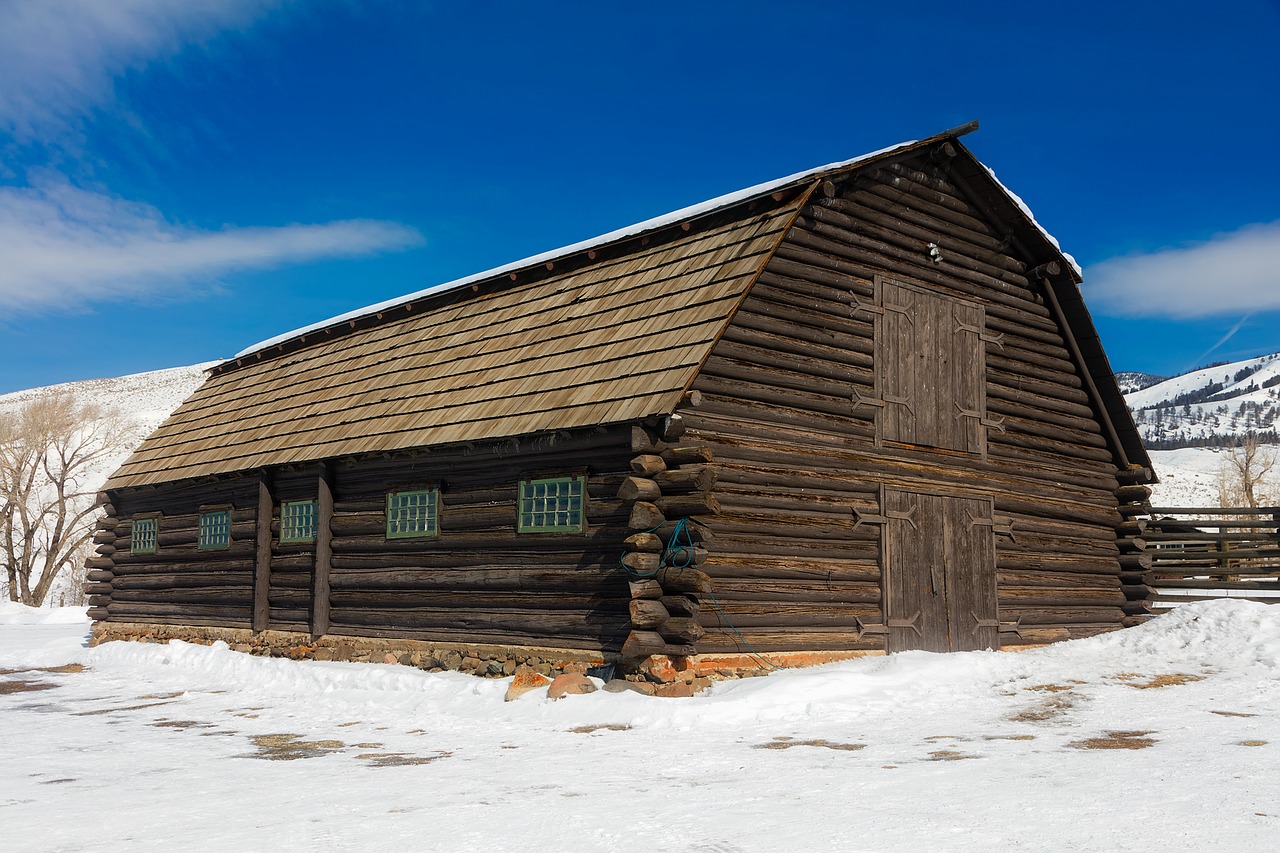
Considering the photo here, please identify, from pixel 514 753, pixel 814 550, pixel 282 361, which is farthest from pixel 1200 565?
pixel 282 361

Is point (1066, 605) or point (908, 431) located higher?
point (908, 431)

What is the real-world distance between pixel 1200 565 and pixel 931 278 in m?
8.47

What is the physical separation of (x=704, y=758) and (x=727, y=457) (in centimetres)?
464

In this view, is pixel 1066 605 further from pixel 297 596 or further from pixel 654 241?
pixel 297 596

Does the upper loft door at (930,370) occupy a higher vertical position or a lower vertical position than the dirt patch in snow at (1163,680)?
higher

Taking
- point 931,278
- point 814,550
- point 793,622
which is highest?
point 931,278

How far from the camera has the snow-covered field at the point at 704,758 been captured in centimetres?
626

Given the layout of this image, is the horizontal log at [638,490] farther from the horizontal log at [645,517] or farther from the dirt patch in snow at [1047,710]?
the dirt patch in snow at [1047,710]

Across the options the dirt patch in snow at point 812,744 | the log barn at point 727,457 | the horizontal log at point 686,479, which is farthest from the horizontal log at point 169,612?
the dirt patch in snow at point 812,744

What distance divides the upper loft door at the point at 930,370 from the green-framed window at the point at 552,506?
13.4ft

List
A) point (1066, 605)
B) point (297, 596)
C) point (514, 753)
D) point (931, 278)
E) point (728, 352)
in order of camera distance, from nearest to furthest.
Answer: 1. point (514, 753)
2. point (728, 352)
3. point (931, 278)
4. point (1066, 605)
5. point (297, 596)

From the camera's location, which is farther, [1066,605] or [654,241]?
[1066,605]

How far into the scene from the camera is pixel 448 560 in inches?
602

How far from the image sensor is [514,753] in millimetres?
9219
